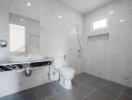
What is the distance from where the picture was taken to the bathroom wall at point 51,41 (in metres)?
1.59

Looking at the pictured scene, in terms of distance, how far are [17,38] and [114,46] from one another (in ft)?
8.92

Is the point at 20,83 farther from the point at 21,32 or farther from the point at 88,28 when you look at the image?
the point at 88,28

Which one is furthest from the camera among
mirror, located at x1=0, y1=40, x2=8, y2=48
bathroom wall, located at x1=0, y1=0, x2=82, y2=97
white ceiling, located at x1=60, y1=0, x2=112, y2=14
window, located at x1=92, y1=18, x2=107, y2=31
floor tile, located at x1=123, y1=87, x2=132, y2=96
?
window, located at x1=92, y1=18, x2=107, y2=31

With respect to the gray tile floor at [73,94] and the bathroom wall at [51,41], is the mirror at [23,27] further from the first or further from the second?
the gray tile floor at [73,94]

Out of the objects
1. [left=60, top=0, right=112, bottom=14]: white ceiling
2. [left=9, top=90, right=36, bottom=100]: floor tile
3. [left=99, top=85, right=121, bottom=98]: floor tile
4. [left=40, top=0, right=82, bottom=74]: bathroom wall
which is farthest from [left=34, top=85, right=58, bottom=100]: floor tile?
[left=60, top=0, right=112, bottom=14]: white ceiling

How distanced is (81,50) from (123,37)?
1465 mm

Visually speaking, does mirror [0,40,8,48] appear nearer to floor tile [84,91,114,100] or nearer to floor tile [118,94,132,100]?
floor tile [84,91,114,100]

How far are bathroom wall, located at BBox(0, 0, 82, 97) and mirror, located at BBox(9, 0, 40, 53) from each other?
0.11 meters

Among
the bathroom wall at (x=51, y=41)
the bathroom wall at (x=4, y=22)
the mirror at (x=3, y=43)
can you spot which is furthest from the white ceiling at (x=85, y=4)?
the mirror at (x=3, y=43)

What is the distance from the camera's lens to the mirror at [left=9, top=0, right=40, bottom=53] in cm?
165

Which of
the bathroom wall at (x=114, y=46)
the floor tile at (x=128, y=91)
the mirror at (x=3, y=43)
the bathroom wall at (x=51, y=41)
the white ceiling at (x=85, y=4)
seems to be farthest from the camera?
the white ceiling at (x=85, y=4)

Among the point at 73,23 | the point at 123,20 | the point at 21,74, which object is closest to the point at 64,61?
the point at 21,74

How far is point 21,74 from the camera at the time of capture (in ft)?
5.71

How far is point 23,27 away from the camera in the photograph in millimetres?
1805
